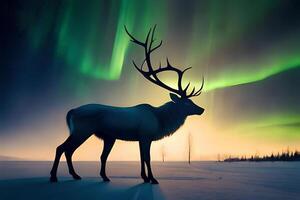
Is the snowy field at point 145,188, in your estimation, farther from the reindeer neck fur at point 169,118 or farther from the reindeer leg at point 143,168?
the reindeer neck fur at point 169,118

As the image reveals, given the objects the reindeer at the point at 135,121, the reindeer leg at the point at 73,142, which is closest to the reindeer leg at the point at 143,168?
the reindeer at the point at 135,121

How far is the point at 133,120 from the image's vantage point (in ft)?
25.9

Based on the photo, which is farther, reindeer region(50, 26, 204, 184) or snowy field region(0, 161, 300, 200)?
reindeer region(50, 26, 204, 184)

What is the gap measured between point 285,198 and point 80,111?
4.17 m

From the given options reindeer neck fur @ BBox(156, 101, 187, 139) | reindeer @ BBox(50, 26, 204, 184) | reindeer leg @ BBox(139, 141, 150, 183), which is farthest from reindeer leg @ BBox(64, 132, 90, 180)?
reindeer neck fur @ BBox(156, 101, 187, 139)

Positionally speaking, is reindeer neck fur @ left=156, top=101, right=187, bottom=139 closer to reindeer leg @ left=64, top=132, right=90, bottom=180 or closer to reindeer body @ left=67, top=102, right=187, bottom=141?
reindeer body @ left=67, top=102, right=187, bottom=141

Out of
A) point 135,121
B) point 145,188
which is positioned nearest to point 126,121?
point 135,121

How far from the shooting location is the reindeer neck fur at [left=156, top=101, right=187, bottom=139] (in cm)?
834

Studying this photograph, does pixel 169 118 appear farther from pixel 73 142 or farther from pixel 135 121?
pixel 73 142

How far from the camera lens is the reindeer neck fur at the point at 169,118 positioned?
8.34m

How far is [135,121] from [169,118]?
0.85m

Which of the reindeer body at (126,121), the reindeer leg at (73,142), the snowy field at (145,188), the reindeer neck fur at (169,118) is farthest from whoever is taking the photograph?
the reindeer neck fur at (169,118)

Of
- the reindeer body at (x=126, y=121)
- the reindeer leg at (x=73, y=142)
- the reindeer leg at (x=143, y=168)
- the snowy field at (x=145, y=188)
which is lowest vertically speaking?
the snowy field at (x=145, y=188)

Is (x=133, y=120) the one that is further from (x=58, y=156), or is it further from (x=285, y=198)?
(x=285, y=198)
